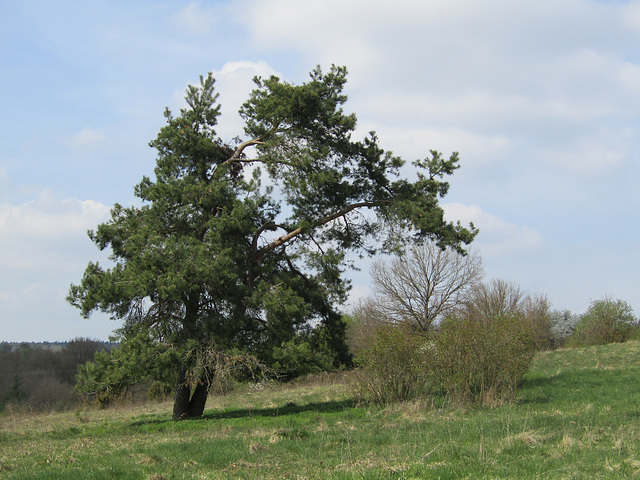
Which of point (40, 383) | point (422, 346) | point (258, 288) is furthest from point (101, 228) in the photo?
point (40, 383)

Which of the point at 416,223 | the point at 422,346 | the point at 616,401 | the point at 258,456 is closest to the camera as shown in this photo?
the point at 258,456

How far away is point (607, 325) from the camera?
163 ft

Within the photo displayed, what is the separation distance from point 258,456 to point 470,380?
27.3ft

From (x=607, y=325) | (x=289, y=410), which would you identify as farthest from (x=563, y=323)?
(x=289, y=410)

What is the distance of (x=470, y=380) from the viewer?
14828 millimetres

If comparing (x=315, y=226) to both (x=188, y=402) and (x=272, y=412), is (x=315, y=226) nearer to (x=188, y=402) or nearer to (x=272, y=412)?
(x=272, y=412)

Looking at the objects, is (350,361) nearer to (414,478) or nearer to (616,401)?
(616,401)

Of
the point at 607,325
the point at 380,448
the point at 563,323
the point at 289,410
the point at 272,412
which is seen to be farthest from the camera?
the point at 563,323

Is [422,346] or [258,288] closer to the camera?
[422,346]

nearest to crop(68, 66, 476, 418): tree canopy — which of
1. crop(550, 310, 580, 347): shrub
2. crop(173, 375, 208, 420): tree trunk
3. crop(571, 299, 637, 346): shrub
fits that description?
crop(173, 375, 208, 420): tree trunk

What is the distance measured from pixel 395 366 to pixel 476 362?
85.5 inches

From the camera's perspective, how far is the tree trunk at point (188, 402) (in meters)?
17.5

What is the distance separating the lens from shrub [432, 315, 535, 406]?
1477 centimetres

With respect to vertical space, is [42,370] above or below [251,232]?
below
